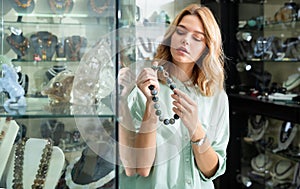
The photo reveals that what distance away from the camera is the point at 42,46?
2.87 feet

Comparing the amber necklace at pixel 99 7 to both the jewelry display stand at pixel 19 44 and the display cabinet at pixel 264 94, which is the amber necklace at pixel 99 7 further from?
the display cabinet at pixel 264 94

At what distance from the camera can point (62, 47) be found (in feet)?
2.89

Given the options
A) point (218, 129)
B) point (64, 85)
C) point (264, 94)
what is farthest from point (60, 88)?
point (264, 94)

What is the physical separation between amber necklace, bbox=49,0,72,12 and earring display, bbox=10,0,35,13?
4cm

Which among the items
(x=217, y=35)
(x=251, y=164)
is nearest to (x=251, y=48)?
(x=251, y=164)

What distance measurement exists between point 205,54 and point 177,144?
17cm

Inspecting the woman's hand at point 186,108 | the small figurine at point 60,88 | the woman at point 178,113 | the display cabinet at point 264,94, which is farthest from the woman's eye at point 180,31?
the display cabinet at point 264,94

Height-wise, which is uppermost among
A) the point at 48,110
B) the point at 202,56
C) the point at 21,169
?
the point at 202,56

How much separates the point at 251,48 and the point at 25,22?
1.29 metres

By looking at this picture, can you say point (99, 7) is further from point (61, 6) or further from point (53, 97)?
point (53, 97)

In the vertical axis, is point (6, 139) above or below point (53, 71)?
below

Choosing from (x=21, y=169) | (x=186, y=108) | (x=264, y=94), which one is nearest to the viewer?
(x=186, y=108)

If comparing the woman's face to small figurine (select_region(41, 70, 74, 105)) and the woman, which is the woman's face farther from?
small figurine (select_region(41, 70, 74, 105))

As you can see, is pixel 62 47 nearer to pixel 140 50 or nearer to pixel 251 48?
pixel 140 50
